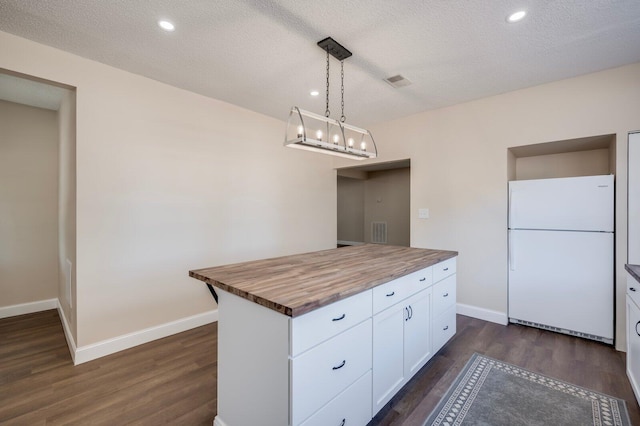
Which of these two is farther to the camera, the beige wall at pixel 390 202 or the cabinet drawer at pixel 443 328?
the beige wall at pixel 390 202

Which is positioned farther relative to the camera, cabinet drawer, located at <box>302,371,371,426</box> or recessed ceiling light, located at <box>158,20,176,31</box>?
recessed ceiling light, located at <box>158,20,176,31</box>

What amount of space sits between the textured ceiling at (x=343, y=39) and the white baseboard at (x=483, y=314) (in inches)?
102

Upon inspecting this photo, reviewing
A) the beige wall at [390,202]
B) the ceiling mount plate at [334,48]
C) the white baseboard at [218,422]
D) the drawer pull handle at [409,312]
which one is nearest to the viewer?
the white baseboard at [218,422]

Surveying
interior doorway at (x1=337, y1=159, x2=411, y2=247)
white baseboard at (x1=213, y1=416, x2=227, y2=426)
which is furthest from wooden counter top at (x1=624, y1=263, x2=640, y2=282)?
interior doorway at (x1=337, y1=159, x2=411, y2=247)

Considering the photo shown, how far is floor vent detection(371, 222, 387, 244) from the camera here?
695cm

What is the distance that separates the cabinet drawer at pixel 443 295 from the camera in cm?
238

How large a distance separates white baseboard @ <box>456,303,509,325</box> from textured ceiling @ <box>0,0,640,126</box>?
2.60m

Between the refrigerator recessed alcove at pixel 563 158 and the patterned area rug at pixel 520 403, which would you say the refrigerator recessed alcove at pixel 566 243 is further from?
the patterned area rug at pixel 520 403

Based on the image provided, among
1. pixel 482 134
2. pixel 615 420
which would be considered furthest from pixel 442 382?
pixel 482 134

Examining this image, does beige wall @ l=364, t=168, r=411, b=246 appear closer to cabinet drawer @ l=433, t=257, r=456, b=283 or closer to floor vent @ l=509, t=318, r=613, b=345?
floor vent @ l=509, t=318, r=613, b=345

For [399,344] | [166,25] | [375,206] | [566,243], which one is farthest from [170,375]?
[375,206]

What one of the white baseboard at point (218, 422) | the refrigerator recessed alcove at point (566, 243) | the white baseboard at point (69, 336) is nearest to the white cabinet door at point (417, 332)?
the white baseboard at point (218, 422)

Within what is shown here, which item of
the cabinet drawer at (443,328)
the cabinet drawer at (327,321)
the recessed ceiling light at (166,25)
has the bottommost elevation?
the cabinet drawer at (443,328)

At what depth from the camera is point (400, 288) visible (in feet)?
6.20
